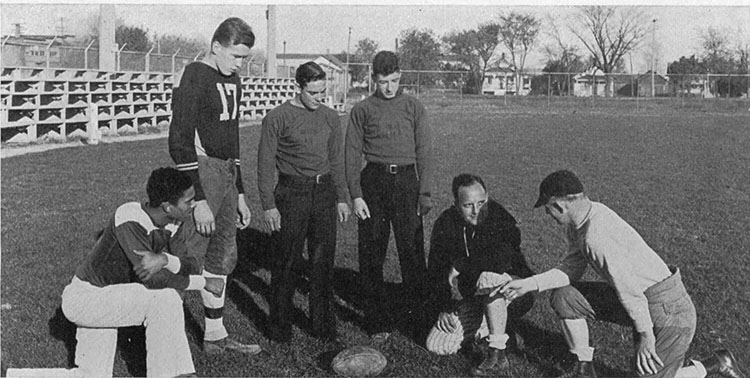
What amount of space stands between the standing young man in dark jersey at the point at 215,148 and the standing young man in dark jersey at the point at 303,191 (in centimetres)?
21

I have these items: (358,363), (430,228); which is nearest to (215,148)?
(358,363)

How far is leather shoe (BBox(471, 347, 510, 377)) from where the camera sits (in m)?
4.12

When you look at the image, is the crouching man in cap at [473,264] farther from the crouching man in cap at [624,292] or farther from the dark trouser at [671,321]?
the dark trouser at [671,321]

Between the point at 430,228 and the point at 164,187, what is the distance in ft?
14.9

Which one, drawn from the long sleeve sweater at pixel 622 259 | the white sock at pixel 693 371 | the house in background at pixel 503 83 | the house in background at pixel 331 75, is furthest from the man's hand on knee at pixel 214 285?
the house in background at pixel 503 83

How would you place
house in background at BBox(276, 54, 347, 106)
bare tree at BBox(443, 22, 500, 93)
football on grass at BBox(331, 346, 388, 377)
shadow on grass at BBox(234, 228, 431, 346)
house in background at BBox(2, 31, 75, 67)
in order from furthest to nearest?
house in background at BBox(276, 54, 347, 106) < bare tree at BBox(443, 22, 500, 93) < house in background at BBox(2, 31, 75, 67) < shadow on grass at BBox(234, 228, 431, 346) < football on grass at BBox(331, 346, 388, 377)

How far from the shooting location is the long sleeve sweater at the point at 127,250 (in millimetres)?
3670

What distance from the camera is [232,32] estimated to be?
4.12m

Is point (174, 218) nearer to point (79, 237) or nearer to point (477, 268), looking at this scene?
point (477, 268)

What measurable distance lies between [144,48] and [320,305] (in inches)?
842

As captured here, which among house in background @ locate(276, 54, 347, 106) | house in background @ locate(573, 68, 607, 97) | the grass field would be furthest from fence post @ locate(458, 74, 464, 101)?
the grass field

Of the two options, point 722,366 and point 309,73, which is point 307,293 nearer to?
point 309,73

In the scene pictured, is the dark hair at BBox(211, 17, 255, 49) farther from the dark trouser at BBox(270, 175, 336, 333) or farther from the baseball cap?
the baseball cap

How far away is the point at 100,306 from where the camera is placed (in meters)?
3.70
